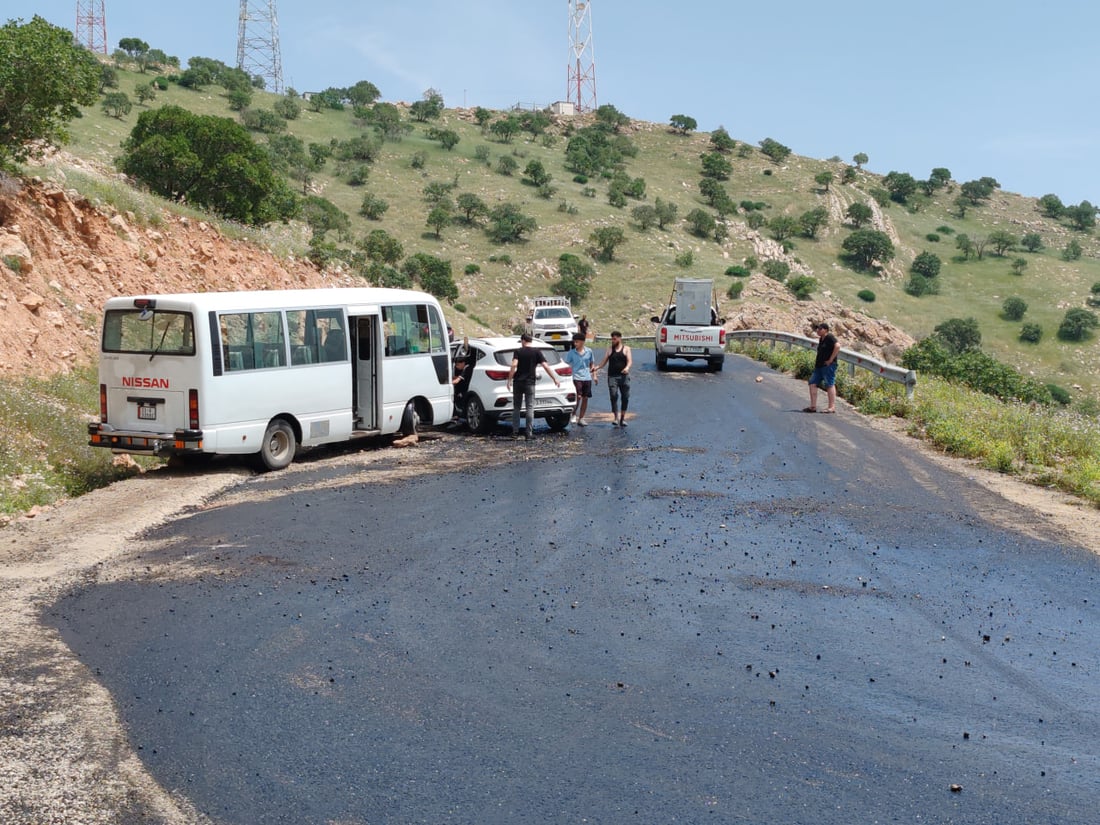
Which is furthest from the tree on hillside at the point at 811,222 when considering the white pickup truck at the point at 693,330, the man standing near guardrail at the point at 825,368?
the man standing near guardrail at the point at 825,368

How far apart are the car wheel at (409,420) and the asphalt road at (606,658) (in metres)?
4.46

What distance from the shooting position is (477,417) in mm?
Result: 20375

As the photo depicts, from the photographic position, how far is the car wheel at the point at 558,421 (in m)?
20.5

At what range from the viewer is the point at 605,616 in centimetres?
864

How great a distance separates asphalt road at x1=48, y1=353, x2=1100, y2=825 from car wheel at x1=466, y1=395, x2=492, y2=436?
6173 mm

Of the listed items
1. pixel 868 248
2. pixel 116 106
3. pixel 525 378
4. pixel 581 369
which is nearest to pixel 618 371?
pixel 581 369

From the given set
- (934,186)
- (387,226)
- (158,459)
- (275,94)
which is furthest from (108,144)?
(934,186)

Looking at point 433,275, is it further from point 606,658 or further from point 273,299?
point 606,658

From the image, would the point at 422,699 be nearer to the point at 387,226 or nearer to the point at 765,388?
the point at 765,388

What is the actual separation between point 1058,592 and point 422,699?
20.0 ft

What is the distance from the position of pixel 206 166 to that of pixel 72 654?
35.4 m

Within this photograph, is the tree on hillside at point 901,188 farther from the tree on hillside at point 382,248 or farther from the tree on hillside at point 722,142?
the tree on hillside at point 382,248

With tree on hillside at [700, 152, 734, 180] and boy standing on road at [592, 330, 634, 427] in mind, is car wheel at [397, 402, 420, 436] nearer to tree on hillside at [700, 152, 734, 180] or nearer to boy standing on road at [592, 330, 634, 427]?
boy standing on road at [592, 330, 634, 427]

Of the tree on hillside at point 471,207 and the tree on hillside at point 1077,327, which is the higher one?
the tree on hillside at point 471,207
